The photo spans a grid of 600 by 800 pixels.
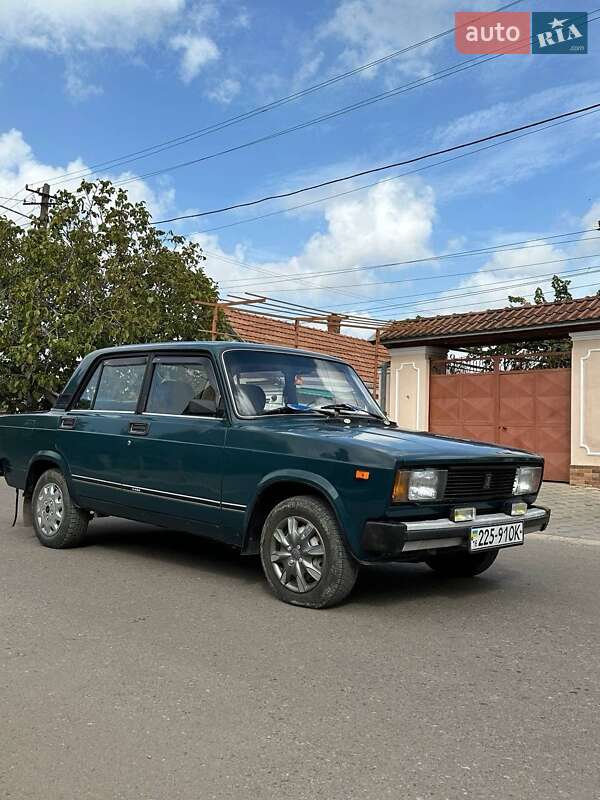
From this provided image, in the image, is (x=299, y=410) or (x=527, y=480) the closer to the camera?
(x=527, y=480)

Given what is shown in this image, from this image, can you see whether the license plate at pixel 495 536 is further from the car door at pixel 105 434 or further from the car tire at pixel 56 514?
the car tire at pixel 56 514

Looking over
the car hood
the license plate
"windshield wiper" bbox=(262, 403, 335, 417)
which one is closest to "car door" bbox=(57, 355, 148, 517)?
"windshield wiper" bbox=(262, 403, 335, 417)

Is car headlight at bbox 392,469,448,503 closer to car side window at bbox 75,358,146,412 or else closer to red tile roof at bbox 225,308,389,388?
car side window at bbox 75,358,146,412

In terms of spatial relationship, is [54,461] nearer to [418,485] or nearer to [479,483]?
[418,485]

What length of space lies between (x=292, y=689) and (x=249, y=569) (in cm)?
258

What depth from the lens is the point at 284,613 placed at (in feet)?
15.6

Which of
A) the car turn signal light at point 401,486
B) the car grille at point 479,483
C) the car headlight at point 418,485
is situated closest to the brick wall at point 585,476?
the car grille at point 479,483

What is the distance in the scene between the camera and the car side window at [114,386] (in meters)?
6.42

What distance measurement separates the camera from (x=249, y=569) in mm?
6055

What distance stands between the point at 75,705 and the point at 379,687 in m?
1.36

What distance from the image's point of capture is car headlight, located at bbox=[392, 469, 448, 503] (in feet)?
14.8

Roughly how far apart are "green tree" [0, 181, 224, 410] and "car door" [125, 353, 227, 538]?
11.6 metres

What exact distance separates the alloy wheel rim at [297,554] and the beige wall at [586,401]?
10.3m

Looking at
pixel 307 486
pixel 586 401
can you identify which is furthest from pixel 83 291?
pixel 307 486
